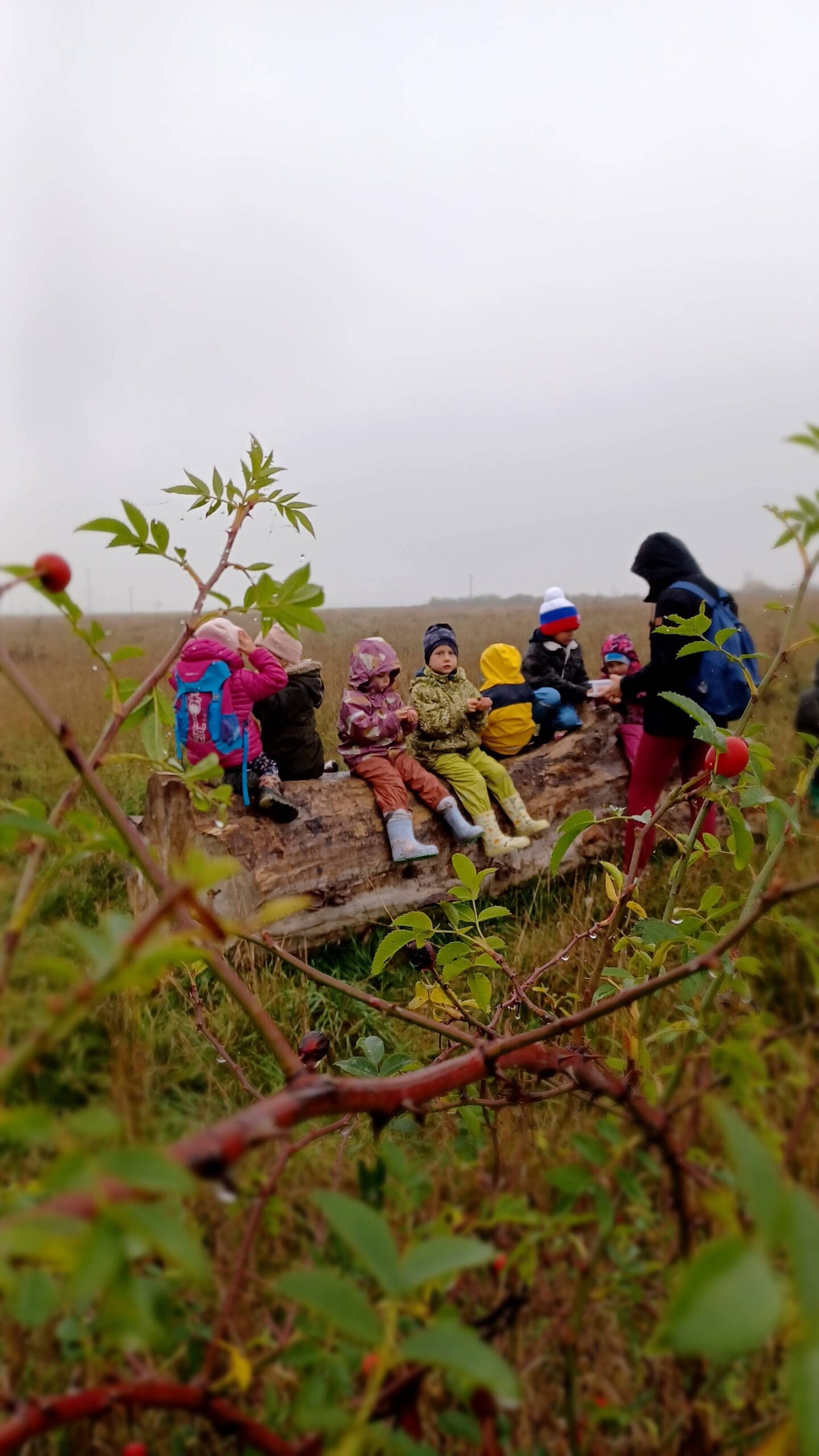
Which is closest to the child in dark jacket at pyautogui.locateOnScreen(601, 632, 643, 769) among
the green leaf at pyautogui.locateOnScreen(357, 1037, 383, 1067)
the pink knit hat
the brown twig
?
the pink knit hat

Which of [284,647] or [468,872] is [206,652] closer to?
[284,647]

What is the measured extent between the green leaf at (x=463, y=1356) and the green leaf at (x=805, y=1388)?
10cm

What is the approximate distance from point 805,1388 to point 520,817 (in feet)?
12.8

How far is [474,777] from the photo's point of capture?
411 cm

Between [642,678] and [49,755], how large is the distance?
167 inches

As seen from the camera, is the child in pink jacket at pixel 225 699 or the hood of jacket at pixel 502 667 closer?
the child in pink jacket at pixel 225 699

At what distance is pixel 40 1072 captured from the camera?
1.31ft

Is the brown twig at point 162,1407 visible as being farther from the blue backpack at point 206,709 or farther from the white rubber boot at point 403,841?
the blue backpack at point 206,709

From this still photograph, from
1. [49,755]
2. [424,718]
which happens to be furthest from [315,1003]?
[49,755]

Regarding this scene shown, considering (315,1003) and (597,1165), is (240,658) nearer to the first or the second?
(315,1003)

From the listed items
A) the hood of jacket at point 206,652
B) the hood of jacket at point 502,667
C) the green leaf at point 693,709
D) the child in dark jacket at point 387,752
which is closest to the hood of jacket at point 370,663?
the child in dark jacket at point 387,752

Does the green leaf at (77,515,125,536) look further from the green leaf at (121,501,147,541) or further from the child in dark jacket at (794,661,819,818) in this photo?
the child in dark jacket at (794,661,819,818)

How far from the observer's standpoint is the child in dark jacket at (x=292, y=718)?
4.00 m

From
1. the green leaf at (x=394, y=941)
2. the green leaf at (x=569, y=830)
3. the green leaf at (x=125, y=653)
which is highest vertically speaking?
the green leaf at (x=125, y=653)
